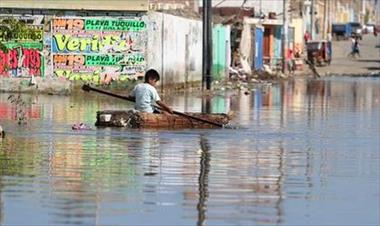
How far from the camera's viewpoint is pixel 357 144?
21.7 m

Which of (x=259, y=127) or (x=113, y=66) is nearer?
(x=259, y=127)

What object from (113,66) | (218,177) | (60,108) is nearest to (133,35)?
(113,66)

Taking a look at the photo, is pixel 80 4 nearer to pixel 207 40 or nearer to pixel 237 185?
pixel 207 40

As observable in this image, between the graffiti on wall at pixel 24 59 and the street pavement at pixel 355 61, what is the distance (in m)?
31.3

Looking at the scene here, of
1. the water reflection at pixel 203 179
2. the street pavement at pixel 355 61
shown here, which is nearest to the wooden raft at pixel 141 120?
the water reflection at pixel 203 179

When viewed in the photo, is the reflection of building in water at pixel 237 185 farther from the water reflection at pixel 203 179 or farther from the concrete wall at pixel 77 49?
the concrete wall at pixel 77 49

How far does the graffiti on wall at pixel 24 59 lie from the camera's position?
38250 millimetres

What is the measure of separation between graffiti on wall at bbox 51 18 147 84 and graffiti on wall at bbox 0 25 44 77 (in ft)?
1.55

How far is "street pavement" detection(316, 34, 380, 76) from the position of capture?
70.1 m

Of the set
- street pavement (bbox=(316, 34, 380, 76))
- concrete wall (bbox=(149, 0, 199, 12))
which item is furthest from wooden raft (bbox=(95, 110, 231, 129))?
street pavement (bbox=(316, 34, 380, 76))

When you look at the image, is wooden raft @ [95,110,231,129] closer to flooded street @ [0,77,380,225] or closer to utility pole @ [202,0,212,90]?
flooded street @ [0,77,380,225]

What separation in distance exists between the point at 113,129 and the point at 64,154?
4.93 meters

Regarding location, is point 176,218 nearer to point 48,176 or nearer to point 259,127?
point 48,176

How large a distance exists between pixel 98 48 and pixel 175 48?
4552mm
